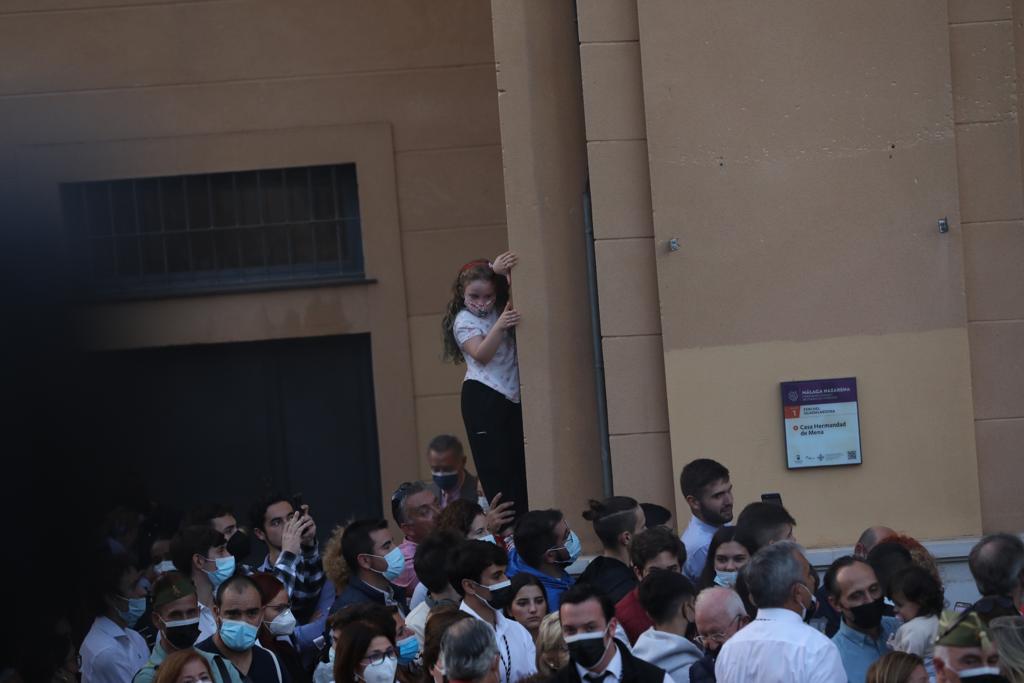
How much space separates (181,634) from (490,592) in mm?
1241

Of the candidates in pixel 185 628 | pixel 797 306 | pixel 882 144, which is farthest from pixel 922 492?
pixel 185 628

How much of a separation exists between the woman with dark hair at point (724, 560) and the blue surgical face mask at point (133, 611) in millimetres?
2634

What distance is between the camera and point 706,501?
666cm

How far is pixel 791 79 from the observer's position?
790 centimetres

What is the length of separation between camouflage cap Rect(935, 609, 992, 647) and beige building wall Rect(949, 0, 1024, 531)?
353 cm

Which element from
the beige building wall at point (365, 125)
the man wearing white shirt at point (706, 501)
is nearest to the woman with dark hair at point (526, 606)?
the man wearing white shirt at point (706, 501)

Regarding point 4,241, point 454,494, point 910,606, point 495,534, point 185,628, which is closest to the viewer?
point 4,241

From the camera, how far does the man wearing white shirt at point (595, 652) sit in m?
4.85

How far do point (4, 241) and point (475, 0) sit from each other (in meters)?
9.97

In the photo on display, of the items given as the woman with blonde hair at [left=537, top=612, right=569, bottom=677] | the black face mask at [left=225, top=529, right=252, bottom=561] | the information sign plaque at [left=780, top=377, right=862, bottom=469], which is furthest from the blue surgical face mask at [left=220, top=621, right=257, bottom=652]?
the information sign plaque at [left=780, top=377, right=862, bottom=469]

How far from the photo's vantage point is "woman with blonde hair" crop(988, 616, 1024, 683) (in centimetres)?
417

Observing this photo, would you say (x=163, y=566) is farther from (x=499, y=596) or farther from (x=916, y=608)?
(x=916, y=608)

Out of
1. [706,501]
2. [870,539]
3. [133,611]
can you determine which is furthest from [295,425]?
[870,539]

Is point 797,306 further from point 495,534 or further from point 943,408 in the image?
point 495,534
